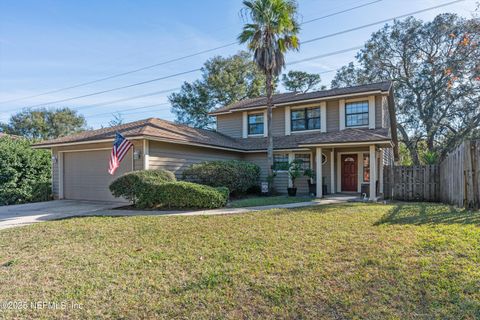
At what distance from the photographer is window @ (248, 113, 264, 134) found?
18.1m

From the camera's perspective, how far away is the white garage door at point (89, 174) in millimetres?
13000

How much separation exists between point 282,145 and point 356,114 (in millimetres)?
4136

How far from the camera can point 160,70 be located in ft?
68.4

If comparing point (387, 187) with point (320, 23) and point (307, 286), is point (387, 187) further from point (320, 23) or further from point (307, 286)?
point (307, 286)

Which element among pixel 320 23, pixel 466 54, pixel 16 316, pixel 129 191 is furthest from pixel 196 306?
pixel 466 54

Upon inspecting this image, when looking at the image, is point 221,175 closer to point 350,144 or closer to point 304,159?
point 304,159

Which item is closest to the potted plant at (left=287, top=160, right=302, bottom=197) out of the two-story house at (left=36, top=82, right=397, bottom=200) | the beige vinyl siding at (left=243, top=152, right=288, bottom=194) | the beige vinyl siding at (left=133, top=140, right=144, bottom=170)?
the two-story house at (left=36, top=82, right=397, bottom=200)

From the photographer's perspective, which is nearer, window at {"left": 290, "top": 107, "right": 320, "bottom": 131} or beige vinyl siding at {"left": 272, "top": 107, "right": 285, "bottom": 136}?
window at {"left": 290, "top": 107, "right": 320, "bottom": 131}

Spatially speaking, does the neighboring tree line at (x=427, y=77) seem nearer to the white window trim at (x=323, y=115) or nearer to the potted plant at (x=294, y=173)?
the white window trim at (x=323, y=115)

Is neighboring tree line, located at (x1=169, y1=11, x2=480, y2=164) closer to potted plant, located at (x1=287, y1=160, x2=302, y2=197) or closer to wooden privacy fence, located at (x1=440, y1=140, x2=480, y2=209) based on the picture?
potted plant, located at (x1=287, y1=160, x2=302, y2=197)

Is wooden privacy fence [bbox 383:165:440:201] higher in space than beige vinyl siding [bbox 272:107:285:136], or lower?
lower

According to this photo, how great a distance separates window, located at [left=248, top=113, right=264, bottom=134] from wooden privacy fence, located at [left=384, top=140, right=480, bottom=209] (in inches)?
298

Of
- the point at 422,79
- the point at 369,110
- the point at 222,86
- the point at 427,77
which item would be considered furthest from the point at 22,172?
the point at 427,77

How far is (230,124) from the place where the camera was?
63.8ft
